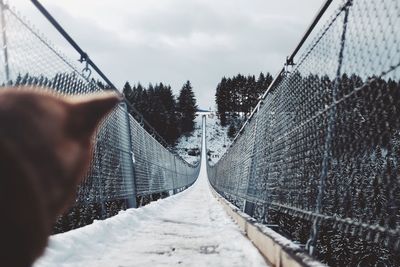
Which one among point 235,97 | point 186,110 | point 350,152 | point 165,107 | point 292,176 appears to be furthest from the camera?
point 235,97

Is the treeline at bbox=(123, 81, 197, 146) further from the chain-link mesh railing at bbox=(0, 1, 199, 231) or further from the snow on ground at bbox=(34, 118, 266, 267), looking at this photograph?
the snow on ground at bbox=(34, 118, 266, 267)

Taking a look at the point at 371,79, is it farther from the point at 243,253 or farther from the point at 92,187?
the point at 92,187

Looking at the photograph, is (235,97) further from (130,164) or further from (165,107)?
(130,164)

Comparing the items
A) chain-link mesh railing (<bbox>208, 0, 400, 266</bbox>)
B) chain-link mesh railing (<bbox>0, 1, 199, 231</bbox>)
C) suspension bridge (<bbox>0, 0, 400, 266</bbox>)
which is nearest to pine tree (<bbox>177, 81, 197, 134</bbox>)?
chain-link mesh railing (<bbox>0, 1, 199, 231</bbox>)

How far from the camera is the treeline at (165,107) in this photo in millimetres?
86375

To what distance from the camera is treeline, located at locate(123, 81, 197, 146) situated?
8638cm

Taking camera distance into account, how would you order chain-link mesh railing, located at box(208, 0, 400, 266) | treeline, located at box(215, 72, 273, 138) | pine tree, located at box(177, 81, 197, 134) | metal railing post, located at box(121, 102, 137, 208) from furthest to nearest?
treeline, located at box(215, 72, 273, 138), pine tree, located at box(177, 81, 197, 134), metal railing post, located at box(121, 102, 137, 208), chain-link mesh railing, located at box(208, 0, 400, 266)

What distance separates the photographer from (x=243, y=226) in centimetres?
605

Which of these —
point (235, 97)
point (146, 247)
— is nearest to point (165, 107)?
point (235, 97)

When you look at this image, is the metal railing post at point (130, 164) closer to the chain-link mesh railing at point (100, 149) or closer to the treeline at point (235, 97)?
the chain-link mesh railing at point (100, 149)

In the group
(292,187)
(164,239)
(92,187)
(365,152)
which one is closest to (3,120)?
(365,152)

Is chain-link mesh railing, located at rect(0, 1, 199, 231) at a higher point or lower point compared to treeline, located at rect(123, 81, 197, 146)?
lower

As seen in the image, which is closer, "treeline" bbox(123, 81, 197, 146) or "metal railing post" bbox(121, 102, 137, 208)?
"metal railing post" bbox(121, 102, 137, 208)

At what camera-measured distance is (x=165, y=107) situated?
329 ft
